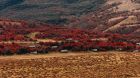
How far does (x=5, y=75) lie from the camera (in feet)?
139

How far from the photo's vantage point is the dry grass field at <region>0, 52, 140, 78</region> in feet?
141

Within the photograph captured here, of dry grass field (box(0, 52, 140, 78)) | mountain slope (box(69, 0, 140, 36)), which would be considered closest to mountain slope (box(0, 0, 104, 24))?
mountain slope (box(69, 0, 140, 36))

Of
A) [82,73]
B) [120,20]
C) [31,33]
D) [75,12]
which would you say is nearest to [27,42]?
Answer: [31,33]

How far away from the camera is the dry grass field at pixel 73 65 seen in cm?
4303

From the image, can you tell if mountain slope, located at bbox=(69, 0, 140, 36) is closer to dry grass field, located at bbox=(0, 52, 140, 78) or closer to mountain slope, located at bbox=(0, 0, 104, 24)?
mountain slope, located at bbox=(0, 0, 104, 24)

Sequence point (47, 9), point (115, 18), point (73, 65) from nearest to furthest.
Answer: point (73, 65)
point (115, 18)
point (47, 9)

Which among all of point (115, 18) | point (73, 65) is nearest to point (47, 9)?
point (115, 18)

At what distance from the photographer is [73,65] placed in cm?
4734

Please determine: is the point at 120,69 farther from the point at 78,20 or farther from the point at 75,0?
the point at 75,0

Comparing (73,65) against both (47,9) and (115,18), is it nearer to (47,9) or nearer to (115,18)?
(115,18)

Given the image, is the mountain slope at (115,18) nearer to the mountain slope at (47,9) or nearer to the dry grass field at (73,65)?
the mountain slope at (47,9)

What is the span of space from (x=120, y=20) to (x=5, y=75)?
3709 inches

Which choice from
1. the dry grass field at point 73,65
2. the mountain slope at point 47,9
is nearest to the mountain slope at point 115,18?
the mountain slope at point 47,9

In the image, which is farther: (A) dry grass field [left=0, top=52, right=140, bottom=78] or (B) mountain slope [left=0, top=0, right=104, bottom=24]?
(B) mountain slope [left=0, top=0, right=104, bottom=24]
